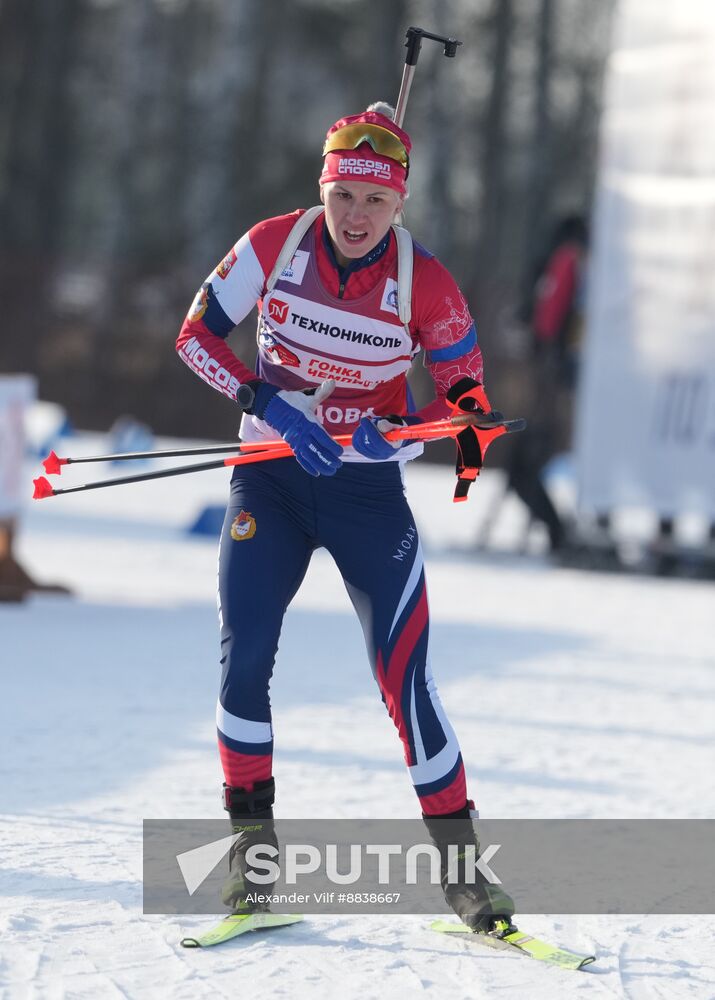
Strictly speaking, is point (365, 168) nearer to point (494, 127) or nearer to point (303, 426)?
point (303, 426)

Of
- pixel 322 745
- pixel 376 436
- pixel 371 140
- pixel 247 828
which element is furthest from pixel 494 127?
pixel 247 828

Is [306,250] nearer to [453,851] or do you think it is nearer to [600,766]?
[453,851]

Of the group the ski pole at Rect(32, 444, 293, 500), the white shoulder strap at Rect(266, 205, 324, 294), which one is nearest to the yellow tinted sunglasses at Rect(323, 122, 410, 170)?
the white shoulder strap at Rect(266, 205, 324, 294)

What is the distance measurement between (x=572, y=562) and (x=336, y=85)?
2830 cm

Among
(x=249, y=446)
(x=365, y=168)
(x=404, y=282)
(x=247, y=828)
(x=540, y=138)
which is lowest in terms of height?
(x=247, y=828)

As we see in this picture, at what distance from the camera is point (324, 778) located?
5.45 metres

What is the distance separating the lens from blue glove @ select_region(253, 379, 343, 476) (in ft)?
12.6

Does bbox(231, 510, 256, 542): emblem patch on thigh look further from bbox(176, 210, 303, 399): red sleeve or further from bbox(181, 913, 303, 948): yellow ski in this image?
bbox(181, 913, 303, 948): yellow ski

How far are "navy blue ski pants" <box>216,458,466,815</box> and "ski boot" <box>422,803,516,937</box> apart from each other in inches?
1.4

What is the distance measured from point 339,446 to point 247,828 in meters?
0.91

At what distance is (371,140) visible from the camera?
13.1ft

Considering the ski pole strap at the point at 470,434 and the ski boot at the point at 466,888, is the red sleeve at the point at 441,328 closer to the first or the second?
the ski pole strap at the point at 470,434

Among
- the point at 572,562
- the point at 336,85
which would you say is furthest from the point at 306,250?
the point at 336,85

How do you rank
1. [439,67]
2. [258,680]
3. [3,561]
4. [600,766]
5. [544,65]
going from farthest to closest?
[544,65], [439,67], [3,561], [600,766], [258,680]
